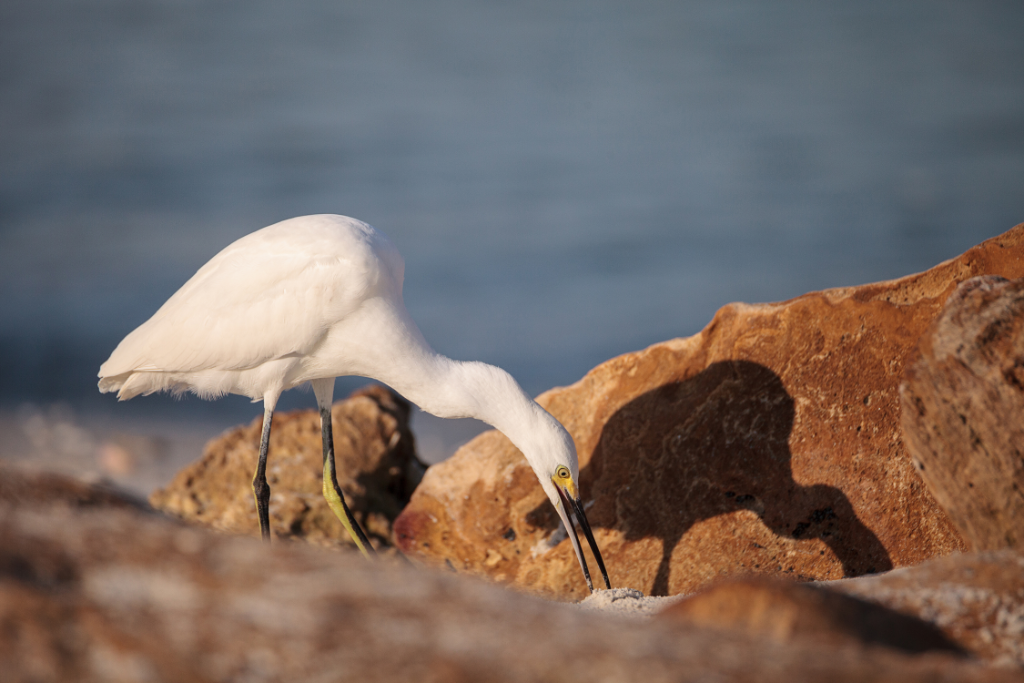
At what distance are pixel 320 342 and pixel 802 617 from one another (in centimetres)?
355

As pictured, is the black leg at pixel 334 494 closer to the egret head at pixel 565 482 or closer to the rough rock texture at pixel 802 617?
the egret head at pixel 565 482

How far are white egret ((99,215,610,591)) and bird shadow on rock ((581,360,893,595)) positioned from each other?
1.65ft

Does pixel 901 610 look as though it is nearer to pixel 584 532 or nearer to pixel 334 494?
pixel 584 532

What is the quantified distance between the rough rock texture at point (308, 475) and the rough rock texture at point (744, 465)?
1115mm

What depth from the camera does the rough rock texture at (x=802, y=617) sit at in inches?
84.6

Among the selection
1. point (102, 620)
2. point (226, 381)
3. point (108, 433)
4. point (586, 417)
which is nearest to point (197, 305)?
point (226, 381)

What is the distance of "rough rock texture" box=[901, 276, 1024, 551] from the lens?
2986 millimetres

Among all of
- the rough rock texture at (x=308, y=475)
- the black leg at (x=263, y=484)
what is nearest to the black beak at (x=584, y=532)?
the black leg at (x=263, y=484)

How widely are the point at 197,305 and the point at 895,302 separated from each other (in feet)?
14.3

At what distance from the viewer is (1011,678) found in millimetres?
1784

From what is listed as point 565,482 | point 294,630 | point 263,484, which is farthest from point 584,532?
point 294,630

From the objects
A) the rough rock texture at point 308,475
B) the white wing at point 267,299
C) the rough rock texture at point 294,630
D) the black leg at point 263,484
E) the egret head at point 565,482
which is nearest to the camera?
the rough rock texture at point 294,630

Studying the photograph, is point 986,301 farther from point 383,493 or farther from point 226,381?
point 383,493

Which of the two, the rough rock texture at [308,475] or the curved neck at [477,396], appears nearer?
the curved neck at [477,396]
